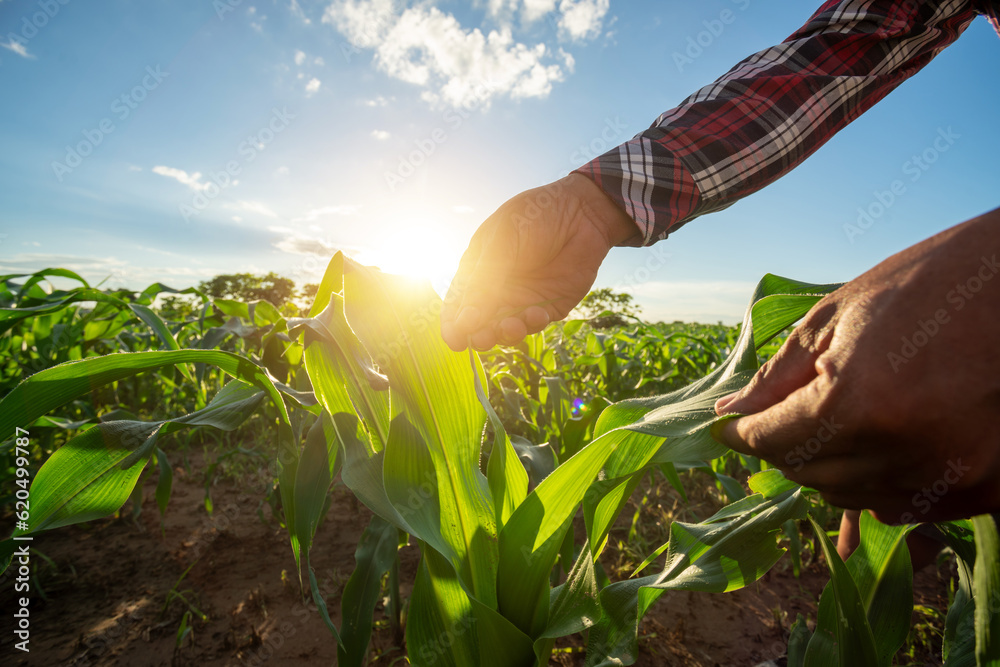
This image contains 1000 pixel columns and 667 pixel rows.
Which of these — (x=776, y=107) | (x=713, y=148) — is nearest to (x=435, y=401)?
(x=713, y=148)

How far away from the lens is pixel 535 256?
1098 mm

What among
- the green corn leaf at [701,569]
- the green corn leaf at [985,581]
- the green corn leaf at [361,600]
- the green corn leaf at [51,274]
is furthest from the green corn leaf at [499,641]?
the green corn leaf at [51,274]

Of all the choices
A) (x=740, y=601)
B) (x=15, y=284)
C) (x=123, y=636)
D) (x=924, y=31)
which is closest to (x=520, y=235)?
(x=924, y=31)

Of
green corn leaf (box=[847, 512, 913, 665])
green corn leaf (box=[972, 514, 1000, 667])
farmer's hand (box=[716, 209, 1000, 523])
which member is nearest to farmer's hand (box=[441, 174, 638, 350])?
farmer's hand (box=[716, 209, 1000, 523])

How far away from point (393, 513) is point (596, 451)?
0.30 m

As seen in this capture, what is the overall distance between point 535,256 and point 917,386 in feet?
2.72

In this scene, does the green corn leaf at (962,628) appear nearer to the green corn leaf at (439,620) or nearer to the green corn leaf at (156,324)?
the green corn leaf at (439,620)

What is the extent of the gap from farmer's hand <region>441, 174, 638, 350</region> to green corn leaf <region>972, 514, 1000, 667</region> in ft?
2.16

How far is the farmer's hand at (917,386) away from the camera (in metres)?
0.33

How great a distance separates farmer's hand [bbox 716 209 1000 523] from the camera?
333 mm

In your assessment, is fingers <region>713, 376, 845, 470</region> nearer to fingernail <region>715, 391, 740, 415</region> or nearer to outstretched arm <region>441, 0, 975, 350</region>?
fingernail <region>715, 391, 740, 415</region>

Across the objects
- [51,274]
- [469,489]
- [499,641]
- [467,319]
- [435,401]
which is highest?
[51,274]

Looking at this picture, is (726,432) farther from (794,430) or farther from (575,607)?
(575,607)

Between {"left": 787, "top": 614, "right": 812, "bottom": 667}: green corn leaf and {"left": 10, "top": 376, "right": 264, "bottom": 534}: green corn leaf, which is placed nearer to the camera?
{"left": 10, "top": 376, "right": 264, "bottom": 534}: green corn leaf
